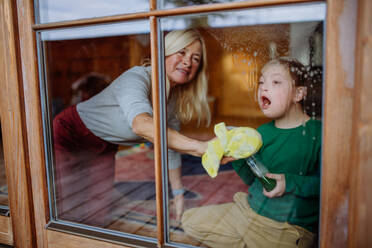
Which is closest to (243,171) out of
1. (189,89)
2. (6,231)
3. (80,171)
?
(189,89)

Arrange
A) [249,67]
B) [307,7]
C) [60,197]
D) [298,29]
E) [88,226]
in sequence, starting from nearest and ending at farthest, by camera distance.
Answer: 1. [307,7]
2. [298,29]
3. [249,67]
4. [88,226]
5. [60,197]

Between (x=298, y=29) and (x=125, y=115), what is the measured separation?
77 cm

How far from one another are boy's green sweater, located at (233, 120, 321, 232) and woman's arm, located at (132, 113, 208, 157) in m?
0.16

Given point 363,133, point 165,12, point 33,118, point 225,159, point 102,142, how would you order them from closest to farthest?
point 363,133 < point 165,12 < point 225,159 < point 33,118 < point 102,142

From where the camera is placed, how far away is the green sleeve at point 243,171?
42.7 inches

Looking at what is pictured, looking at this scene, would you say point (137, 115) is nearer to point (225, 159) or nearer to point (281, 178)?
point (225, 159)

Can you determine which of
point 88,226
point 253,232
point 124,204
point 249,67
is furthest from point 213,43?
point 124,204

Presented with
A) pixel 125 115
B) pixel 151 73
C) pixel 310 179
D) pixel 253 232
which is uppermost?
pixel 151 73

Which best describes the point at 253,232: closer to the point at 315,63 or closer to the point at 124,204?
the point at 315,63

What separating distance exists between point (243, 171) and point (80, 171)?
54.4 inches

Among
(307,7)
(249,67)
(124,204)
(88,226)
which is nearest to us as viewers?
(307,7)

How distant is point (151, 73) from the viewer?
38.3 inches

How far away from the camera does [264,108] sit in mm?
1048

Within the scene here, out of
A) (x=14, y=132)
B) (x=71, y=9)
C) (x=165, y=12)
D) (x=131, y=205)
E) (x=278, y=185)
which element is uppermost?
(x=71, y=9)
